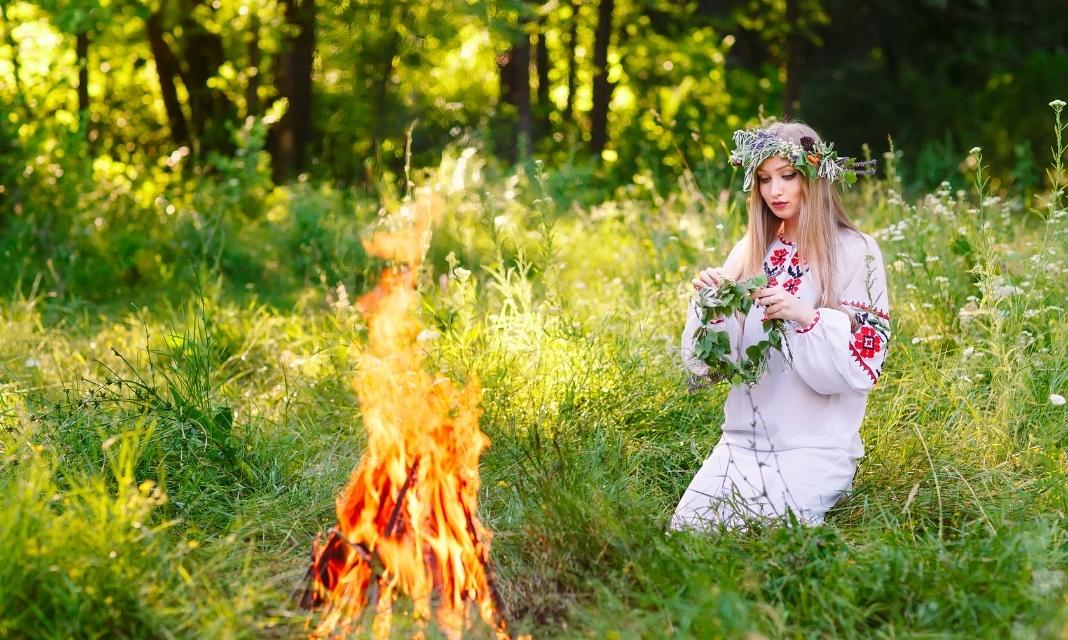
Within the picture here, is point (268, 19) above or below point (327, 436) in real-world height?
above

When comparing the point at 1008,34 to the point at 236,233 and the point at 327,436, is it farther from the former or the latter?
the point at 327,436

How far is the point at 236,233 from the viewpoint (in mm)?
7906

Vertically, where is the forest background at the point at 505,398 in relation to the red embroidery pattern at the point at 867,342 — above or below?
below

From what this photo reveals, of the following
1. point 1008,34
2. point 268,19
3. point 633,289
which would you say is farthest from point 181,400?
point 1008,34

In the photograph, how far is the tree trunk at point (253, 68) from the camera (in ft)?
45.0

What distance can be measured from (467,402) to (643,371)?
843 millimetres

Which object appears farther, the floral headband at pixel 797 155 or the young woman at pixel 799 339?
the floral headband at pixel 797 155

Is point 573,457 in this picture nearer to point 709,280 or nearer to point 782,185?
point 709,280

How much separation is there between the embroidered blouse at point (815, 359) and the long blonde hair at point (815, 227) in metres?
0.03

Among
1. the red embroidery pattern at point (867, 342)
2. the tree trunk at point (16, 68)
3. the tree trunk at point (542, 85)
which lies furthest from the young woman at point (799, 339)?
the tree trunk at point (542, 85)

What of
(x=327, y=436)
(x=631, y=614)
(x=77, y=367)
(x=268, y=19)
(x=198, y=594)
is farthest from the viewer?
(x=268, y=19)

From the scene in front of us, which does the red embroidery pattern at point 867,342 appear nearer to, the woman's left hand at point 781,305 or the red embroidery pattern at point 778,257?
the woman's left hand at point 781,305

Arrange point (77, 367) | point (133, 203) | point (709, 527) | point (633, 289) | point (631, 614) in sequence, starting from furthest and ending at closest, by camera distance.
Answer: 1. point (133, 203)
2. point (633, 289)
3. point (77, 367)
4. point (709, 527)
5. point (631, 614)

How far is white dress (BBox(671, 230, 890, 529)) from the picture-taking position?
3.38 meters
